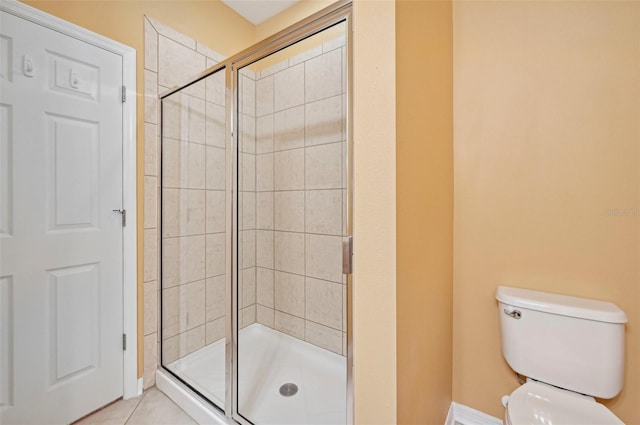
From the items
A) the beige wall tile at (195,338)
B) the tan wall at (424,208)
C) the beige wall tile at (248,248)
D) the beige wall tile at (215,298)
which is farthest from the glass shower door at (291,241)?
the tan wall at (424,208)

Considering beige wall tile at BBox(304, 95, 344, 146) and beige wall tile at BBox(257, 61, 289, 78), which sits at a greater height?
beige wall tile at BBox(257, 61, 289, 78)

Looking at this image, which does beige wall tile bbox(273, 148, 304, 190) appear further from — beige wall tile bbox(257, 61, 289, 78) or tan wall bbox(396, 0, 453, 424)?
tan wall bbox(396, 0, 453, 424)

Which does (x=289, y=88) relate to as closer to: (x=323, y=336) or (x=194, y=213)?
(x=194, y=213)

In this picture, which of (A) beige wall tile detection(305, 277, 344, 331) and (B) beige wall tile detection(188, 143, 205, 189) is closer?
(A) beige wall tile detection(305, 277, 344, 331)

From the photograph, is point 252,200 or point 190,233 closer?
point 252,200

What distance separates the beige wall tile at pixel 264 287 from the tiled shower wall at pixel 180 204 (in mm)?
246

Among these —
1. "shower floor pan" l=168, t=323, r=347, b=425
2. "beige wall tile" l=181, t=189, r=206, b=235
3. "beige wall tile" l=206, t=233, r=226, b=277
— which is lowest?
"shower floor pan" l=168, t=323, r=347, b=425

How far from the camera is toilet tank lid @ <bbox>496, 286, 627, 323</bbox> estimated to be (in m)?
0.98

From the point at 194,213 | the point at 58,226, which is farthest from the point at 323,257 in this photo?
the point at 58,226

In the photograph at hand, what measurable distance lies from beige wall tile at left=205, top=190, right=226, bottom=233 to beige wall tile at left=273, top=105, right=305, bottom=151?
1.75 ft

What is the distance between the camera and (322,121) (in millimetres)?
1723

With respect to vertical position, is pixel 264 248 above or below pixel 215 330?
above

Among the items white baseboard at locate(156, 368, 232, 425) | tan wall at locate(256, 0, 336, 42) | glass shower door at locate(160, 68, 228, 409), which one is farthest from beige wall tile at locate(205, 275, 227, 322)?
tan wall at locate(256, 0, 336, 42)

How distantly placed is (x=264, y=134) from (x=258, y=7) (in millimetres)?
1039
